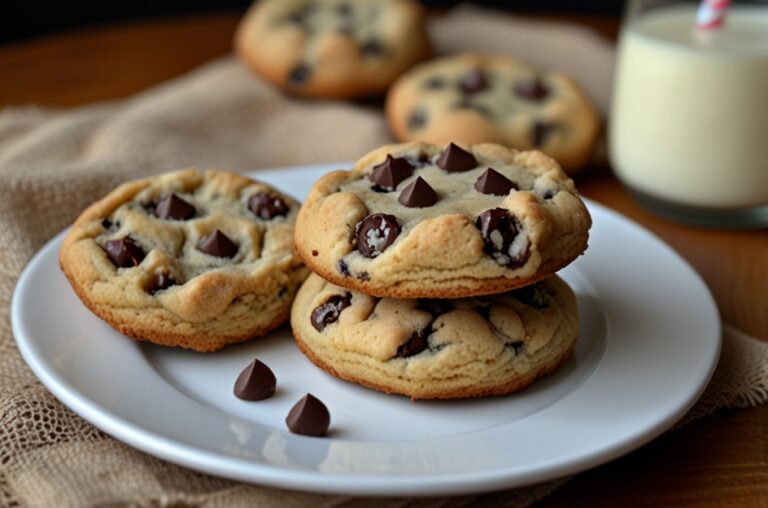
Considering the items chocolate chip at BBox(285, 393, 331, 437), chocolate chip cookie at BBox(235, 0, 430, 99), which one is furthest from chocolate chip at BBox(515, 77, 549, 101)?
chocolate chip at BBox(285, 393, 331, 437)

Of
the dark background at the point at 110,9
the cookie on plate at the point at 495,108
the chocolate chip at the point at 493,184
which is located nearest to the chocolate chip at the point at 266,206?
the chocolate chip at the point at 493,184

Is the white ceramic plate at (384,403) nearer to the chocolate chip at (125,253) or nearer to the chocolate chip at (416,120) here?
the chocolate chip at (125,253)

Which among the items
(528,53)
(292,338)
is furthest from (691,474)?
(528,53)

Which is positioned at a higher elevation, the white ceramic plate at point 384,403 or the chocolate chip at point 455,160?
the chocolate chip at point 455,160

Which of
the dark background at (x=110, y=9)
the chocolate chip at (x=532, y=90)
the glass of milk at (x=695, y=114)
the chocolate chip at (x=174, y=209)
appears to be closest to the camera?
the chocolate chip at (x=174, y=209)

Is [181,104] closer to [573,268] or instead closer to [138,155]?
[138,155]

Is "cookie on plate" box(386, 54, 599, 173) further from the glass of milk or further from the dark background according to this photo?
the dark background
